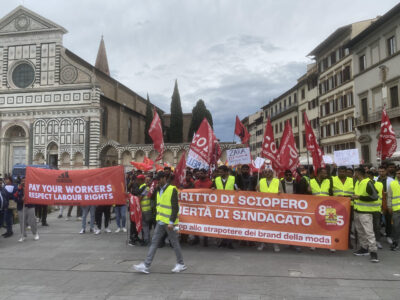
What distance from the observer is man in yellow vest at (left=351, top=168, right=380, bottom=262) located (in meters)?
7.22

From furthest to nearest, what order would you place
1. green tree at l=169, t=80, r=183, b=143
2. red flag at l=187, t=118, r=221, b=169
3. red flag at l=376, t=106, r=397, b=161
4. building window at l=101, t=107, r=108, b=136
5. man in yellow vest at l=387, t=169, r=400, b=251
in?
green tree at l=169, t=80, r=183, b=143 → building window at l=101, t=107, r=108, b=136 → red flag at l=376, t=106, r=397, b=161 → red flag at l=187, t=118, r=221, b=169 → man in yellow vest at l=387, t=169, r=400, b=251

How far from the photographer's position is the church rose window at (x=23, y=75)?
40594 millimetres

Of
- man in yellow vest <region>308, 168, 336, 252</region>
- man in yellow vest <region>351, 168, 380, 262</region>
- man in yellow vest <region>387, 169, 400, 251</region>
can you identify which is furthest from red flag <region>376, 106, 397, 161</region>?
man in yellow vest <region>351, 168, 380, 262</region>

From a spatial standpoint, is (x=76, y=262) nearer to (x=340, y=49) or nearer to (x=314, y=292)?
(x=314, y=292)

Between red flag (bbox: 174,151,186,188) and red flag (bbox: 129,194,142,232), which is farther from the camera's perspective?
red flag (bbox: 174,151,186,188)

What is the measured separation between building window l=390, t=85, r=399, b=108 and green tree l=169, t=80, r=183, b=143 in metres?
27.9

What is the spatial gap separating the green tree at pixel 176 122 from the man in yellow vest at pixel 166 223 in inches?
1619

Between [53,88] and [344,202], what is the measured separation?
38544 millimetres

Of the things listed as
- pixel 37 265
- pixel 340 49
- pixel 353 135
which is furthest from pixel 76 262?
pixel 340 49

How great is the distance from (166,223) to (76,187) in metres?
4.75

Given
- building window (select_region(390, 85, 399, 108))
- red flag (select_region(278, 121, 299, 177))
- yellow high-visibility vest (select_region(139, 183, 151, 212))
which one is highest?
building window (select_region(390, 85, 399, 108))

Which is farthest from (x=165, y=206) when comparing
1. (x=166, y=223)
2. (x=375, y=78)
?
(x=375, y=78)

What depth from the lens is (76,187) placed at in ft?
33.0

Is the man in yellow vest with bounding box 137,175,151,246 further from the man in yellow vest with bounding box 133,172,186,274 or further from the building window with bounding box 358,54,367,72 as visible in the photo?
the building window with bounding box 358,54,367,72
